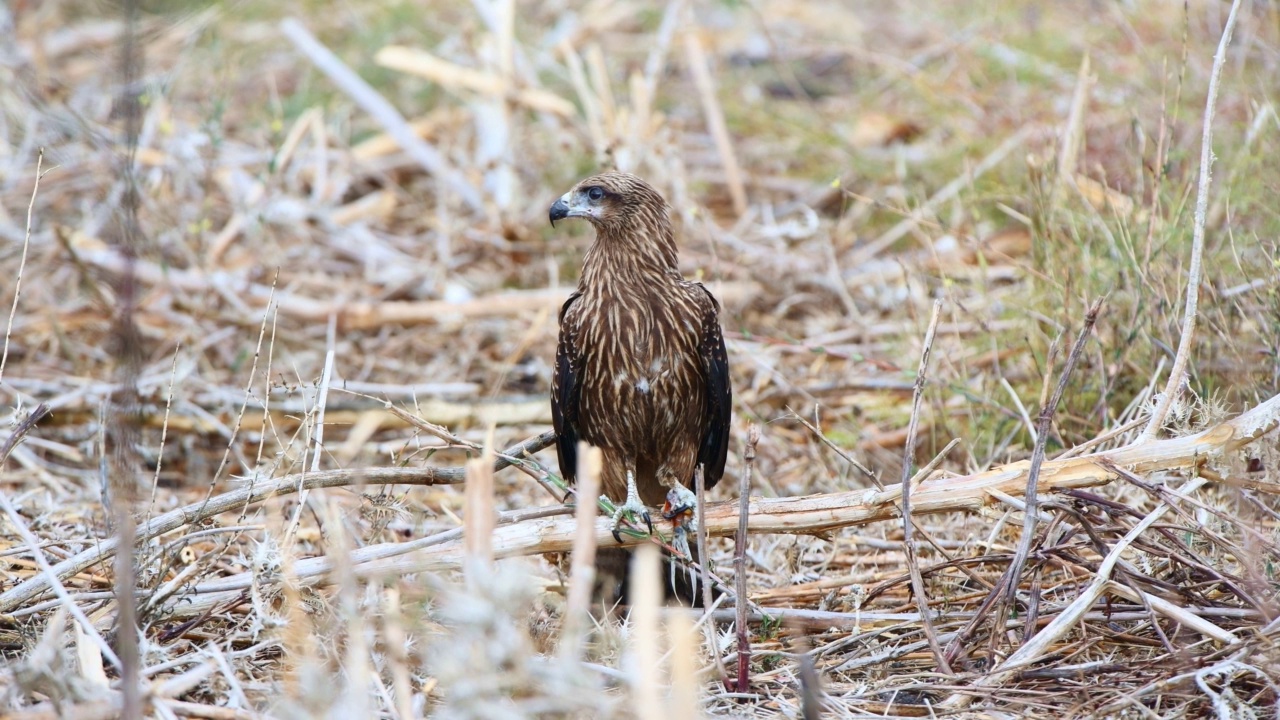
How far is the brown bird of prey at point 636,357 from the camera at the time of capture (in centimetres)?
384

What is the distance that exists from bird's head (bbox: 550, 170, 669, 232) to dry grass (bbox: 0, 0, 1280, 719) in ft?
2.24

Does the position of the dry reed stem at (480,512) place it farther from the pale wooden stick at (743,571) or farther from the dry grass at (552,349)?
the pale wooden stick at (743,571)

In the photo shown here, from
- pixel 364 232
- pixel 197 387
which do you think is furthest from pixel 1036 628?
pixel 364 232

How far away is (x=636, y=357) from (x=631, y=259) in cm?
35

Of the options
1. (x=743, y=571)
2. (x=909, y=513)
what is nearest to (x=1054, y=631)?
(x=909, y=513)

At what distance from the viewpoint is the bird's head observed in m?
3.99

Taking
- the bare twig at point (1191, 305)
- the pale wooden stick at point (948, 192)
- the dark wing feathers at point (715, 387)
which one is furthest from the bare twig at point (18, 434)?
the pale wooden stick at point (948, 192)

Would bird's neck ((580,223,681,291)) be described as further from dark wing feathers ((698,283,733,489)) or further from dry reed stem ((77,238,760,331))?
dry reed stem ((77,238,760,331))

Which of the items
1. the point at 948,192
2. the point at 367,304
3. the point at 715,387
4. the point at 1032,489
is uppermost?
the point at 948,192

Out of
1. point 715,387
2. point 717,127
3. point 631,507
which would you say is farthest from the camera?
point 717,127

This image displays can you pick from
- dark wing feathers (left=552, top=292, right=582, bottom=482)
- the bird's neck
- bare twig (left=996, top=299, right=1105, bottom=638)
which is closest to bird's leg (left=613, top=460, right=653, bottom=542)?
dark wing feathers (left=552, top=292, right=582, bottom=482)

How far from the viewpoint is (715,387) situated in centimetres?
391

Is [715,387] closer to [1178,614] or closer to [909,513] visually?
[909,513]

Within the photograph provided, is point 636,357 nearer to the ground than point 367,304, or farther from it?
nearer to the ground
